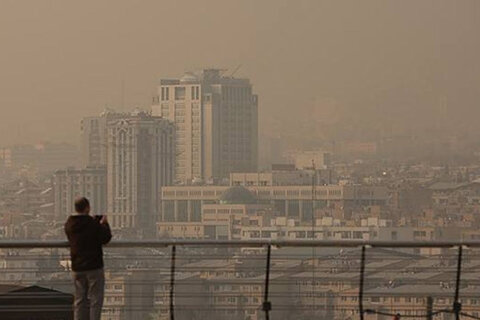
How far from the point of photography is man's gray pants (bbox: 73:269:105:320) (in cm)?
1138

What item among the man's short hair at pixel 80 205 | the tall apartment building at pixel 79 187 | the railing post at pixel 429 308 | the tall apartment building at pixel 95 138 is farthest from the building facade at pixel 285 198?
the man's short hair at pixel 80 205

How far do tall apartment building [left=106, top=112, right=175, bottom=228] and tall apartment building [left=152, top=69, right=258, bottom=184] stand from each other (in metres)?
2.02

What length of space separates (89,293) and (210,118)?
6328 inches

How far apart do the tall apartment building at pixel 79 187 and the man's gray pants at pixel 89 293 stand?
125m

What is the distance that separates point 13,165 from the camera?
158 m

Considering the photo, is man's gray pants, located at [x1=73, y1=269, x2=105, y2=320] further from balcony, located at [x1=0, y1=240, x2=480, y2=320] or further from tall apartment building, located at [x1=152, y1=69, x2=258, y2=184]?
tall apartment building, located at [x1=152, y1=69, x2=258, y2=184]

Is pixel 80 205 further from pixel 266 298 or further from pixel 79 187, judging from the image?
pixel 79 187

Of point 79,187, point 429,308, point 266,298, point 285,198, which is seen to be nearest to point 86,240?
point 266,298

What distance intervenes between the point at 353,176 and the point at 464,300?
14565 cm

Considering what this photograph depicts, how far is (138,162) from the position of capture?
523ft

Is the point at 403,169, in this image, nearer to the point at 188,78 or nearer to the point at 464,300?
the point at 188,78

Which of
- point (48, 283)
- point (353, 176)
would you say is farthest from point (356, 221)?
point (48, 283)

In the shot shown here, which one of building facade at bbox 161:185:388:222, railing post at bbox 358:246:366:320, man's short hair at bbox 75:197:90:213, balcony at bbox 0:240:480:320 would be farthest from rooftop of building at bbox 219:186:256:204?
man's short hair at bbox 75:197:90:213

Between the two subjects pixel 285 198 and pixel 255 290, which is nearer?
pixel 255 290
